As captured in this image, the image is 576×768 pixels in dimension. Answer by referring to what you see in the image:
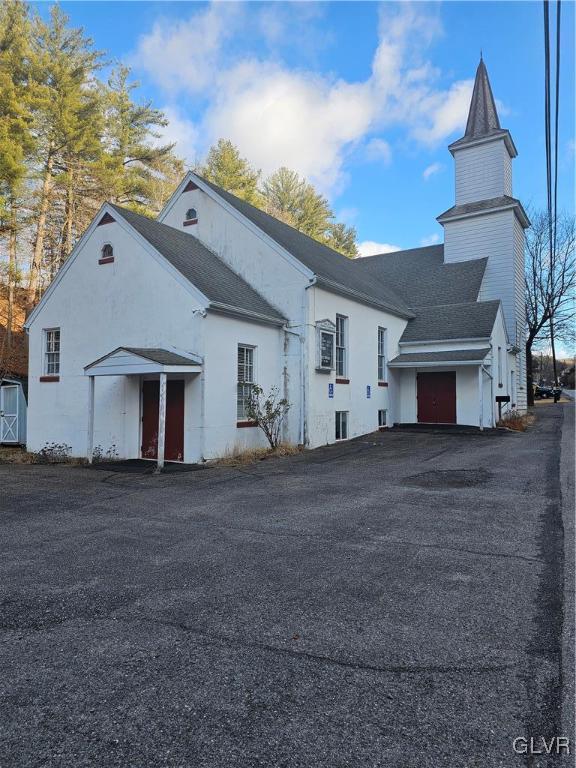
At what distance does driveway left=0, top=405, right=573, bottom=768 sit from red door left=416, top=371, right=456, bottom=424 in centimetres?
1177

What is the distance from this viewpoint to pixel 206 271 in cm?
1385

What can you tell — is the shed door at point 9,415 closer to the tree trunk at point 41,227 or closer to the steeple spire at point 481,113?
the tree trunk at point 41,227

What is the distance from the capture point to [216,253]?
16.1 m

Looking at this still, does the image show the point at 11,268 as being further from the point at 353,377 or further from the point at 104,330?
the point at 353,377

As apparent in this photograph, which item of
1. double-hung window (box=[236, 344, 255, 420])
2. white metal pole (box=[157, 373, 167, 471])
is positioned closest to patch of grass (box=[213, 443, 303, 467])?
double-hung window (box=[236, 344, 255, 420])

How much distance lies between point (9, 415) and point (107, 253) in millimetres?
7233

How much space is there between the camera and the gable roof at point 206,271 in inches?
494

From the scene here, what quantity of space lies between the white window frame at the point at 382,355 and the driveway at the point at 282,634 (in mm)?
11724

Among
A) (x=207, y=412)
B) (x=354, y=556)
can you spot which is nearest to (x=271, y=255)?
(x=207, y=412)

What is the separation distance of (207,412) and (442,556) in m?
7.91

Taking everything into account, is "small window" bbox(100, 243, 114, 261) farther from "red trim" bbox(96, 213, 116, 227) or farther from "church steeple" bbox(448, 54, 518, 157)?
"church steeple" bbox(448, 54, 518, 157)

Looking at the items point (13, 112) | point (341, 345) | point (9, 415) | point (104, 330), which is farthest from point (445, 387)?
point (13, 112)

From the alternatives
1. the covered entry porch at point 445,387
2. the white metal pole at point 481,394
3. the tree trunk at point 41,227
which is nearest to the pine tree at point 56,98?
the tree trunk at point 41,227

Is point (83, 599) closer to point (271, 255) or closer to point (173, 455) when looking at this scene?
point (173, 455)
